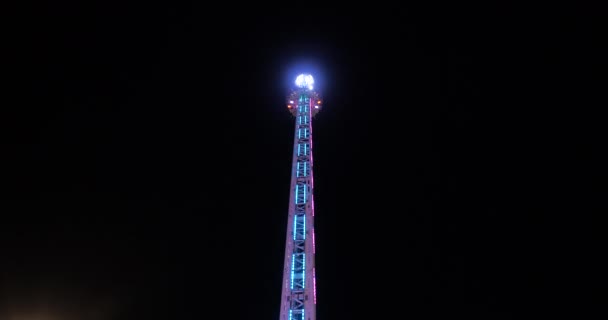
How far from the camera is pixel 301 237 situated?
2570 centimetres

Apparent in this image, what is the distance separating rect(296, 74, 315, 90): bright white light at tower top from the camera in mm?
A: 34625

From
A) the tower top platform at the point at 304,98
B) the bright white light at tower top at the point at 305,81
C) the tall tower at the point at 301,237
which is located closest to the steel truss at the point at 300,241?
the tall tower at the point at 301,237

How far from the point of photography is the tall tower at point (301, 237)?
23250 mm

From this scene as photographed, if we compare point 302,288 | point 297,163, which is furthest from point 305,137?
point 302,288

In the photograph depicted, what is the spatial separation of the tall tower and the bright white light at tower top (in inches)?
60.2

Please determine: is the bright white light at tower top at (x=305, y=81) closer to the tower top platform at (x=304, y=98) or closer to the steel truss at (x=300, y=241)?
the tower top platform at (x=304, y=98)

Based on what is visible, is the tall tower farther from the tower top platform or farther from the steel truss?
the tower top platform

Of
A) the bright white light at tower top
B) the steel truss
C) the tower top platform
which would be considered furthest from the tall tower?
the bright white light at tower top

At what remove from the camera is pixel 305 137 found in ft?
102

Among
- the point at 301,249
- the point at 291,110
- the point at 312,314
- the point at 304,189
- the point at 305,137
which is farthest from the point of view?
the point at 291,110

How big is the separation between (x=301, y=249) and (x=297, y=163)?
223 inches

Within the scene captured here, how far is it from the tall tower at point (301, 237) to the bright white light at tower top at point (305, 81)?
153 cm

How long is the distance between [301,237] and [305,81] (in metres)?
12.5

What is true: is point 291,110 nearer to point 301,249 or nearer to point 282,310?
point 301,249
